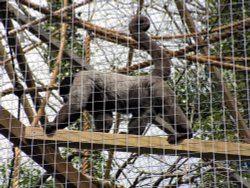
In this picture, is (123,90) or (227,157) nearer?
(227,157)

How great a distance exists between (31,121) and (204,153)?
5.03ft

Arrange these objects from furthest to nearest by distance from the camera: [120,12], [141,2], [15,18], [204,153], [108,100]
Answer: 1. [120,12]
2. [141,2]
3. [15,18]
4. [108,100]
5. [204,153]

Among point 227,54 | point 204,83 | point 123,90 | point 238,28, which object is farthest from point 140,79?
point 227,54

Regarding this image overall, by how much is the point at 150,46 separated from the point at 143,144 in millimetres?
1022

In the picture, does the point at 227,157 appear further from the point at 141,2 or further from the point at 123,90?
the point at 141,2

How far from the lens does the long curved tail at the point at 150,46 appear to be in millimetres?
4371

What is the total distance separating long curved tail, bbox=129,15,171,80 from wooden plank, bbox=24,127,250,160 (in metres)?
0.83

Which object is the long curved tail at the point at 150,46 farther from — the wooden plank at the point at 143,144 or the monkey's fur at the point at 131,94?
the wooden plank at the point at 143,144

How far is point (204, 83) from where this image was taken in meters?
5.59

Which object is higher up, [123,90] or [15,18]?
[15,18]

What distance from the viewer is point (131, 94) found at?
4395 mm

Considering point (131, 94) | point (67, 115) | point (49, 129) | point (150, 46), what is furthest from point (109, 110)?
point (49, 129)

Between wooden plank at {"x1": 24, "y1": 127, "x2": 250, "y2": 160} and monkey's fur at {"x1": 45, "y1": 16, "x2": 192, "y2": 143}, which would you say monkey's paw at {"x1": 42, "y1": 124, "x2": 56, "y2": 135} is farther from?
monkey's fur at {"x1": 45, "y1": 16, "x2": 192, "y2": 143}

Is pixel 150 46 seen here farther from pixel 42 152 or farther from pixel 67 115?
pixel 42 152
